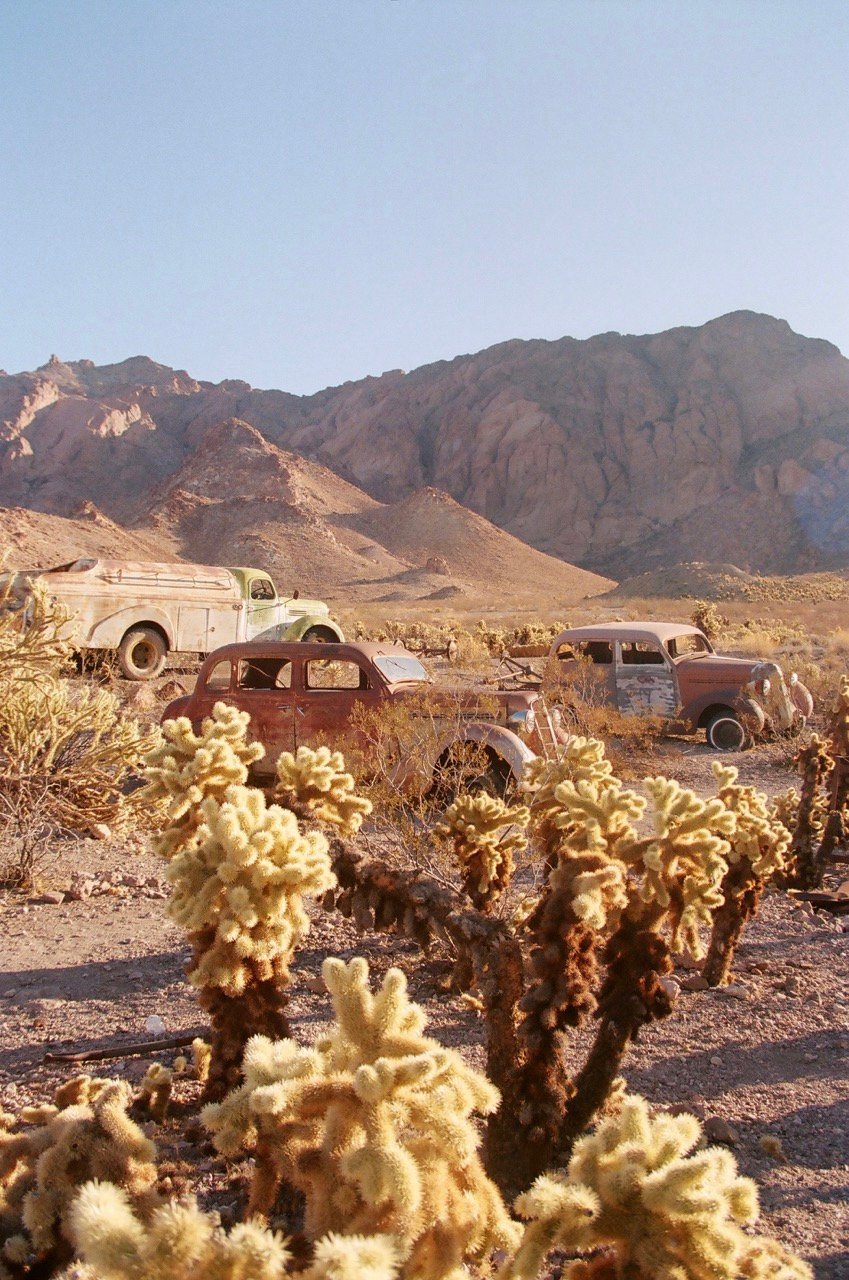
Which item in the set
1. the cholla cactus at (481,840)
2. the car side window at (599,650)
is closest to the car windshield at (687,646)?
the car side window at (599,650)

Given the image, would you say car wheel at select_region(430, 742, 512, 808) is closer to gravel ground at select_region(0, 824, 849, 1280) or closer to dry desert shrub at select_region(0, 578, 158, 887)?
gravel ground at select_region(0, 824, 849, 1280)

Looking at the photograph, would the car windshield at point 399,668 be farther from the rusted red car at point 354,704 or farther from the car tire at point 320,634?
the car tire at point 320,634

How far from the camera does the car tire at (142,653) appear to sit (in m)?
16.9

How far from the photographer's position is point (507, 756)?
308 inches

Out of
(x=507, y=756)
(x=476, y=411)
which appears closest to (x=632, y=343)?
(x=476, y=411)

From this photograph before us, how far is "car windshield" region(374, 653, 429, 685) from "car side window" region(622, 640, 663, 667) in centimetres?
416

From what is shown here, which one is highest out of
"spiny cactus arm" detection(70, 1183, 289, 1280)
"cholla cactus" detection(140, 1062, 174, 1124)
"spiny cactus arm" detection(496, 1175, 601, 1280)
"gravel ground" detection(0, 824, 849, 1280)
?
"spiny cactus arm" detection(70, 1183, 289, 1280)

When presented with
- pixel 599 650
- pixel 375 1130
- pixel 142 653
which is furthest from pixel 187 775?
pixel 142 653

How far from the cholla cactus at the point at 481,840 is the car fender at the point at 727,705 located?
7.88m

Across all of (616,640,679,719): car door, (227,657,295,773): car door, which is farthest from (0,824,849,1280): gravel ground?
(616,640,679,719): car door

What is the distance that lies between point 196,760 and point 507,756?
166 inches

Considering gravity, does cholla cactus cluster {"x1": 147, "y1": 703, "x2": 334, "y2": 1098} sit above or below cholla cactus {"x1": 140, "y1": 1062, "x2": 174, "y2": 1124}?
above

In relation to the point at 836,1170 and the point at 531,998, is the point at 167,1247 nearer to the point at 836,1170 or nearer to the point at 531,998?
the point at 531,998

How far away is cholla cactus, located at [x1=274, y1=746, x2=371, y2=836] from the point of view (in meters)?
4.68
